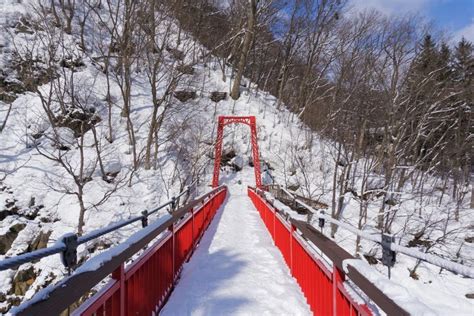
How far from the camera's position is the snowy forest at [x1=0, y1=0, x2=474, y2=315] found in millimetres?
19516

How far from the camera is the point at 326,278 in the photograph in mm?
3408

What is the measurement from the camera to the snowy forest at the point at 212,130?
64.0 ft

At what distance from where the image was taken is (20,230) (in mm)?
17875

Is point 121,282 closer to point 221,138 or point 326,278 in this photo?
point 326,278

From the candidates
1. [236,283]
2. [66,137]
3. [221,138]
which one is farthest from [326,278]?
[221,138]

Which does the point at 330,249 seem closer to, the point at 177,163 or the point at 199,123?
the point at 177,163

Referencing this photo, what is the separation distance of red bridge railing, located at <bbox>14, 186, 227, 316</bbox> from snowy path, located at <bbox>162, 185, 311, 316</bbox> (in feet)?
0.93

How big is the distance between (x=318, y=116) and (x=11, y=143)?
2842 cm

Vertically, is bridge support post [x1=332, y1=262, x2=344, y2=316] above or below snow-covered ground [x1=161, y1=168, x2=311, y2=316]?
above

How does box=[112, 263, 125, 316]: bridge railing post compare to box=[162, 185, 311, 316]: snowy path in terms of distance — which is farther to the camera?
box=[162, 185, 311, 316]: snowy path

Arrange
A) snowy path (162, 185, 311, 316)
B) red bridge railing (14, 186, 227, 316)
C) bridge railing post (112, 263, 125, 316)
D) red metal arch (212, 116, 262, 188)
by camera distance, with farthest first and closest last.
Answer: red metal arch (212, 116, 262, 188) < snowy path (162, 185, 311, 316) < bridge railing post (112, 263, 125, 316) < red bridge railing (14, 186, 227, 316)

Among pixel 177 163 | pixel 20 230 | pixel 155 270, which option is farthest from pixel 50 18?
pixel 155 270

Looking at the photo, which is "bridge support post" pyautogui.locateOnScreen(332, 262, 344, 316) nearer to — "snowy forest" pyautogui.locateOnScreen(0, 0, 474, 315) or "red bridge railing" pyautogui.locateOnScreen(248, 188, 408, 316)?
"red bridge railing" pyautogui.locateOnScreen(248, 188, 408, 316)

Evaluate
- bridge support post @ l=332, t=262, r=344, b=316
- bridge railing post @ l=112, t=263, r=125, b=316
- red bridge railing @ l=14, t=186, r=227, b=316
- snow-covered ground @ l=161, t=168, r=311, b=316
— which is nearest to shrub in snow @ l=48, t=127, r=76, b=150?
snow-covered ground @ l=161, t=168, r=311, b=316
